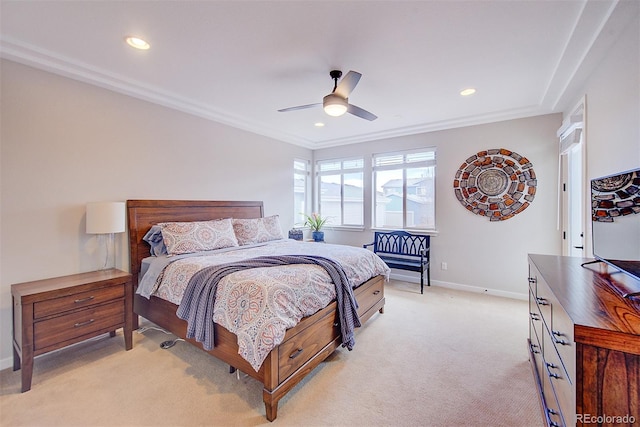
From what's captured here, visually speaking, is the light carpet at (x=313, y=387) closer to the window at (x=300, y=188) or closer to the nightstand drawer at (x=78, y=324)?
the nightstand drawer at (x=78, y=324)

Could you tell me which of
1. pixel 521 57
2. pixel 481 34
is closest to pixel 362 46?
pixel 481 34

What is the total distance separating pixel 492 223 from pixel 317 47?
11.6 ft

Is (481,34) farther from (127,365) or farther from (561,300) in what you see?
(127,365)

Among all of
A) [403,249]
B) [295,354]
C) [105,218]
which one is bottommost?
[295,354]

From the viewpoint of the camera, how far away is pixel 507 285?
3.98 m

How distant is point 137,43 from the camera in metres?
2.22

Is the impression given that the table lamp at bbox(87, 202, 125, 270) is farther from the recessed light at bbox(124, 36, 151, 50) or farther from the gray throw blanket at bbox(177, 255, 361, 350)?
the recessed light at bbox(124, 36, 151, 50)

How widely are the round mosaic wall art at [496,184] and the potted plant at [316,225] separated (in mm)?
2503

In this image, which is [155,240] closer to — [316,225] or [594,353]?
[316,225]

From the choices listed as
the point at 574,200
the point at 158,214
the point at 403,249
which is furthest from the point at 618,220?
the point at 158,214

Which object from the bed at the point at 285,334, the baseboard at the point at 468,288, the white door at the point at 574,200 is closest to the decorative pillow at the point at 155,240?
the bed at the point at 285,334

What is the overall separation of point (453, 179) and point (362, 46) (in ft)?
9.40

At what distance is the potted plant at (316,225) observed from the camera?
17.3 feet

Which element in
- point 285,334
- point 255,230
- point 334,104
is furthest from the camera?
point 255,230
